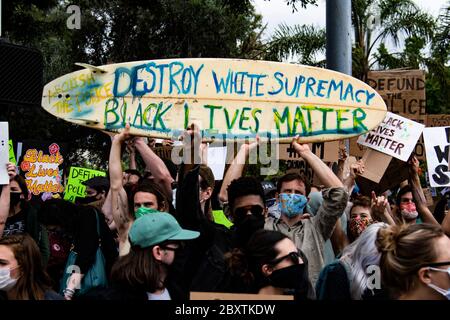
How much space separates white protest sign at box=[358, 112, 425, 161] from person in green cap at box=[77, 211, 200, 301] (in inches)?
114

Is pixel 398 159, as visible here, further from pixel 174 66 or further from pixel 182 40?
pixel 182 40

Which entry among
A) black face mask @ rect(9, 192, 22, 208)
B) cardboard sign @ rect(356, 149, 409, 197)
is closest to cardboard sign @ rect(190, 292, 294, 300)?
black face mask @ rect(9, 192, 22, 208)

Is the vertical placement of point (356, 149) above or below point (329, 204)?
above

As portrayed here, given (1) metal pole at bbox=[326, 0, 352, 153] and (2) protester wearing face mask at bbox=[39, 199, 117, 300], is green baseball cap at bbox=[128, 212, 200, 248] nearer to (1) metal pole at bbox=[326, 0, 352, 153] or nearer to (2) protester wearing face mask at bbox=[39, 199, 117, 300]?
(2) protester wearing face mask at bbox=[39, 199, 117, 300]

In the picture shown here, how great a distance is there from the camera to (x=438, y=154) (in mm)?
6715

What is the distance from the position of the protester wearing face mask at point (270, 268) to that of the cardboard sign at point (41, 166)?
15.5ft

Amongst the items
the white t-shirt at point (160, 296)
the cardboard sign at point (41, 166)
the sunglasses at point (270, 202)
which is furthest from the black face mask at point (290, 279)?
the cardboard sign at point (41, 166)

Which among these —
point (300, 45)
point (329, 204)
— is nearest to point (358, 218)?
point (329, 204)

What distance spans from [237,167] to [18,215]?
148 cm

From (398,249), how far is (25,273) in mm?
1664

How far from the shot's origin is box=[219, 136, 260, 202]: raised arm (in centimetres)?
513

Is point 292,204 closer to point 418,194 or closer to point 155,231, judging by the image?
point 155,231
